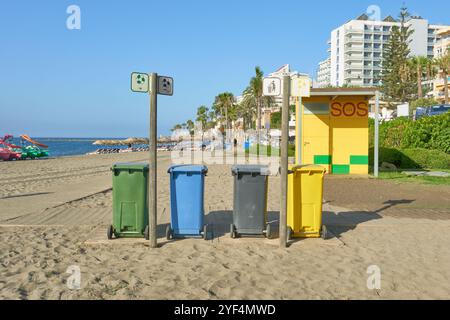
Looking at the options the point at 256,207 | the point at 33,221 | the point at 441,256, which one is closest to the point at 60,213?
the point at 33,221

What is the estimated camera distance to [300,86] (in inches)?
233

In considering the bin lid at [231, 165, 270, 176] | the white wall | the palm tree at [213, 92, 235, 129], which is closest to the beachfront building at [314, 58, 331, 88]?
the white wall

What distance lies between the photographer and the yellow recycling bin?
617 cm

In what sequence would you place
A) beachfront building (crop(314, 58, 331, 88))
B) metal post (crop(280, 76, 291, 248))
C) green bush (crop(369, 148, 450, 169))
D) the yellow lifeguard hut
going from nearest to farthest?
1. metal post (crop(280, 76, 291, 248))
2. the yellow lifeguard hut
3. green bush (crop(369, 148, 450, 169))
4. beachfront building (crop(314, 58, 331, 88))

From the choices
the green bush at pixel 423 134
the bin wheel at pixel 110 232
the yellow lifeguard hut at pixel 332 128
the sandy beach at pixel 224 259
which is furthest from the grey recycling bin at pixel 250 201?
the green bush at pixel 423 134

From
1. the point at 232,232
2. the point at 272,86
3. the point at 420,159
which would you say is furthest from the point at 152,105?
the point at 420,159

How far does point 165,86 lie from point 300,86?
6.30 ft

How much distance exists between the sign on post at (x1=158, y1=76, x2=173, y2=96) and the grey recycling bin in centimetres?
149

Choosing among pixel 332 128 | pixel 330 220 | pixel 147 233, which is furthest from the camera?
pixel 332 128

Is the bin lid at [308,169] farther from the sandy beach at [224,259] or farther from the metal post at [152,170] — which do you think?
the metal post at [152,170]

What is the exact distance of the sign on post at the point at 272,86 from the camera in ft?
19.0

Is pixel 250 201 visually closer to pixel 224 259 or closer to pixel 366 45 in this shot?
pixel 224 259

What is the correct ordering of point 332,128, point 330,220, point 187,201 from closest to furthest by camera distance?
point 187,201 → point 330,220 → point 332,128

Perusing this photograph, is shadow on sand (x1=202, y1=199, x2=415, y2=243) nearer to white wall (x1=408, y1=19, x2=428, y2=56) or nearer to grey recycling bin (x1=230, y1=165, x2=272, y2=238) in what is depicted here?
grey recycling bin (x1=230, y1=165, x2=272, y2=238)
